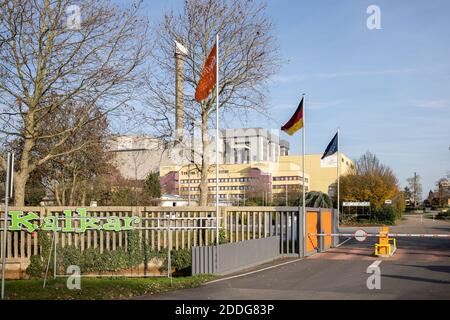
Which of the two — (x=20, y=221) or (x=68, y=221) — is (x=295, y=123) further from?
(x=20, y=221)

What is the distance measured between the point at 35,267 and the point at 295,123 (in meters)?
12.4

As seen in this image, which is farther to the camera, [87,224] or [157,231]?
[157,231]

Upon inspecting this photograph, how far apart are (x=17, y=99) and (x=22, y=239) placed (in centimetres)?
520

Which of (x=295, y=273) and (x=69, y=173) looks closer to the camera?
(x=295, y=273)

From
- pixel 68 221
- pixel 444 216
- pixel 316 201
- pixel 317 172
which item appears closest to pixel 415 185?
pixel 317 172

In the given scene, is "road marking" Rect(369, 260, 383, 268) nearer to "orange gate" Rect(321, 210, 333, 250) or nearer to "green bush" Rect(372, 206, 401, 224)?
"orange gate" Rect(321, 210, 333, 250)

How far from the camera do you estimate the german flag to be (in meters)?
24.4

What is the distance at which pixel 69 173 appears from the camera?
3134 cm

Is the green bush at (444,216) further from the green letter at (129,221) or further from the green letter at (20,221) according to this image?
the green letter at (20,221)

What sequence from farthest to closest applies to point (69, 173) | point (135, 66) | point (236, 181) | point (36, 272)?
point (236, 181)
point (69, 173)
point (135, 66)
point (36, 272)

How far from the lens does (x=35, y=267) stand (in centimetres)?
1898

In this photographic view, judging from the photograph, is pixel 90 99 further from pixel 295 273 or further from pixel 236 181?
pixel 236 181

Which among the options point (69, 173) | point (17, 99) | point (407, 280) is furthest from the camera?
point (69, 173)
